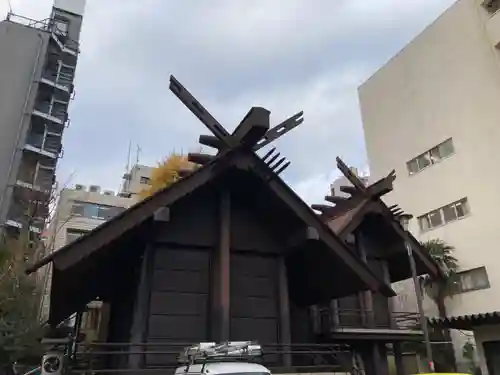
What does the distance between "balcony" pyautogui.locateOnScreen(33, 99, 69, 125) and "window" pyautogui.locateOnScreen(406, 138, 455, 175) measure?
32520mm

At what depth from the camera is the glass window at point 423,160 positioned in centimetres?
3191

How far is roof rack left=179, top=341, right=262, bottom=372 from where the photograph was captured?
7.15 meters

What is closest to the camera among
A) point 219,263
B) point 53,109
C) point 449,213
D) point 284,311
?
point 219,263

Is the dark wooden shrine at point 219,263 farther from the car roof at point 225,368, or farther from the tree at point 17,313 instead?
the tree at point 17,313

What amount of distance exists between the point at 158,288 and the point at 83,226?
3502 centimetres

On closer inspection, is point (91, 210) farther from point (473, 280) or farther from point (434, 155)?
point (473, 280)

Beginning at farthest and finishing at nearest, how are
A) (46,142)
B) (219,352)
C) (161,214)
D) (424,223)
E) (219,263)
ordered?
(46,142) < (424,223) < (219,263) < (161,214) < (219,352)

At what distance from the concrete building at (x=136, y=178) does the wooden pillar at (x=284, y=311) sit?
151 feet

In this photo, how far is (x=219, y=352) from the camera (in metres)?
7.34

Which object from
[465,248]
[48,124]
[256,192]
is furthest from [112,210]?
[256,192]

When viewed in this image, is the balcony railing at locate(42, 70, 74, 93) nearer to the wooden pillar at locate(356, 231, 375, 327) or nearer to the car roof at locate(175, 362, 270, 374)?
the wooden pillar at locate(356, 231, 375, 327)

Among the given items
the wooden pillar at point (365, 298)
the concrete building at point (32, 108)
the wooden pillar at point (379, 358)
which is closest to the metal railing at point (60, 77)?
the concrete building at point (32, 108)

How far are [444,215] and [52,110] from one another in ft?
119

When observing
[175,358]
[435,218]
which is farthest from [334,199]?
[435,218]
